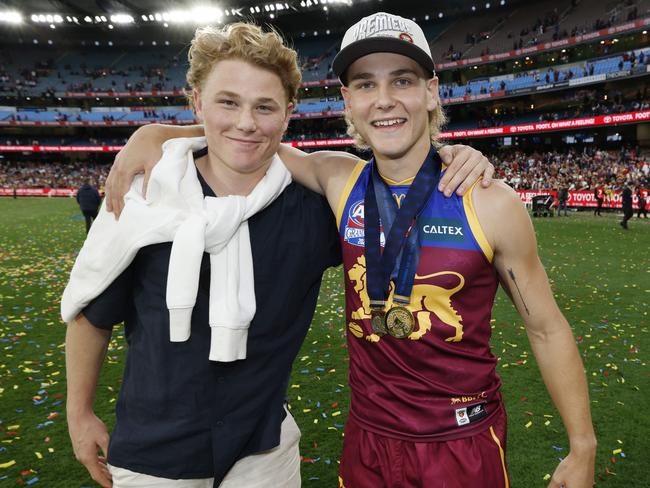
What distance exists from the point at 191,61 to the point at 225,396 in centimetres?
155

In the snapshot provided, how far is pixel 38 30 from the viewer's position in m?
58.0

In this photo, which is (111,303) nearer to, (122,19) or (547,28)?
(547,28)

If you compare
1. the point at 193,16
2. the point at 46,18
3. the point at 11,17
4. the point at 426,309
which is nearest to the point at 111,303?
the point at 426,309

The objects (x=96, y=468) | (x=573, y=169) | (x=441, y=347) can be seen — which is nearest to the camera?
(x=441, y=347)

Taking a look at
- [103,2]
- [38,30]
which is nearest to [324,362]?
[103,2]

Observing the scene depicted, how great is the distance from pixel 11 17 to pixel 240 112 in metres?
69.2

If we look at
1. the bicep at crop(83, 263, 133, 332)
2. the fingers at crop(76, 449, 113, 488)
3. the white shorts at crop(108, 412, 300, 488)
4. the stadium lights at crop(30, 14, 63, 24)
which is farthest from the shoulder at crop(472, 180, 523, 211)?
the stadium lights at crop(30, 14, 63, 24)

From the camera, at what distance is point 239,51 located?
2.01 m

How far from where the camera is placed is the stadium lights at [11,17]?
5312 centimetres

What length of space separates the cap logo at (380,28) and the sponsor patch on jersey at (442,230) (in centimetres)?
89

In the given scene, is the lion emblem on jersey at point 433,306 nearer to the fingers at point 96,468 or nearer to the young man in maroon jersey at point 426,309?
the young man in maroon jersey at point 426,309

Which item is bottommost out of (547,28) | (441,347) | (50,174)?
(441,347)

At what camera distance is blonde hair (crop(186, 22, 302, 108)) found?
2012mm

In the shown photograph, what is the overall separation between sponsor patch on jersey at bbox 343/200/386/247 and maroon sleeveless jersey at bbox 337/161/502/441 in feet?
0.99
